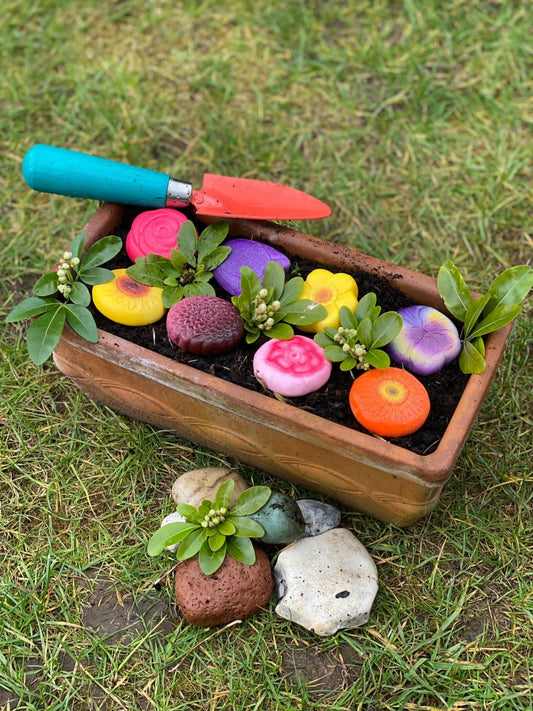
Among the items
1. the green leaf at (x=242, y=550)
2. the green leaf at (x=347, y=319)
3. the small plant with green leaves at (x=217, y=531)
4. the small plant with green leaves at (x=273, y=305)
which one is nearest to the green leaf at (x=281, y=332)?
the small plant with green leaves at (x=273, y=305)

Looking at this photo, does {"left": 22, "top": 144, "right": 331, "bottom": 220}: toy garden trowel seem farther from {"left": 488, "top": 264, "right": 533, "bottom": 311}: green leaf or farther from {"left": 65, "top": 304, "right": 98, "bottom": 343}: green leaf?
{"left": 488, "top": 264, "right": 533, "bottom": 311}: green leaf

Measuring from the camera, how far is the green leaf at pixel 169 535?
5.35ft

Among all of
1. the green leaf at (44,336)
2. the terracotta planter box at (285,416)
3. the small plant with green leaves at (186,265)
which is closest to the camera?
the terracotta planter box at (285,416)

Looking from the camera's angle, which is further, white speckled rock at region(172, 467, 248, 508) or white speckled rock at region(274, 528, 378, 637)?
white speckled rock at region(172, 467, 248, 508)

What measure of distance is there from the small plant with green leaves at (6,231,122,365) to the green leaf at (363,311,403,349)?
600mm

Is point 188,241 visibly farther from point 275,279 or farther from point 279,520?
point 279,520

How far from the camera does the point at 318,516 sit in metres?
1.75

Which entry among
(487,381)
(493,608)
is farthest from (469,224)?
(493,608)

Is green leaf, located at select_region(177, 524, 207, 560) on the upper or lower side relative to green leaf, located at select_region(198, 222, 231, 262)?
lower

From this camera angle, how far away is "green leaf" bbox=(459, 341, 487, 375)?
1.64 m

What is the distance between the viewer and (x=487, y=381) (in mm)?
1660

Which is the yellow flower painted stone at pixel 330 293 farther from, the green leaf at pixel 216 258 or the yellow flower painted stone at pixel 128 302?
the yellow flower painted stone at pixel 128 302

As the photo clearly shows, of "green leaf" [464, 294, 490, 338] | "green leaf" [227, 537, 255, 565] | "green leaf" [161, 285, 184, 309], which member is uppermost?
"green leaf" [464, 294, 490, 338]

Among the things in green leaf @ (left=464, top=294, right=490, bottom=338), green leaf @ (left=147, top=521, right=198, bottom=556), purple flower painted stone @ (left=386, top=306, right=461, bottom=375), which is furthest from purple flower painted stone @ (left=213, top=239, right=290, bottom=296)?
green leaf @ (left=147, top=521, right=198, bottom=556)
